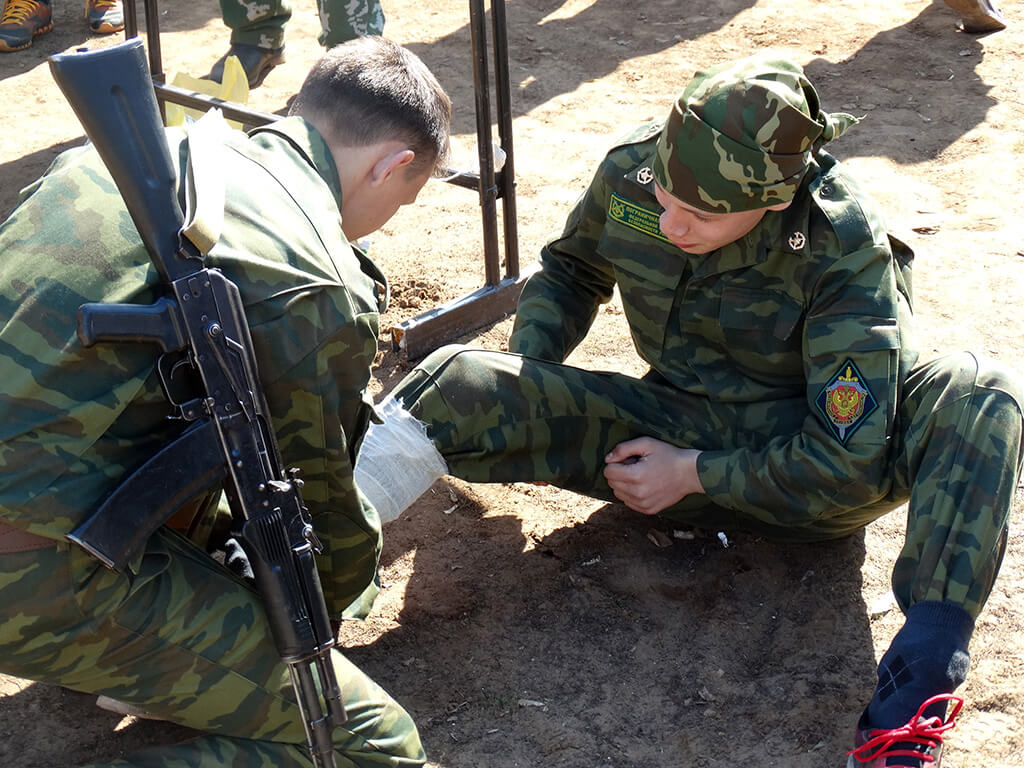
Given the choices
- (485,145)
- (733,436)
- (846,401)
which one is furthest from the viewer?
(485,145)

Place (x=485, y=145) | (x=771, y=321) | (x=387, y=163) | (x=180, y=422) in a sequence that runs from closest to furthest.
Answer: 1. (x=180, y=422)
2. (x=387, y=163)
3. (x=771, y=321)
4. (x=485, y=145)

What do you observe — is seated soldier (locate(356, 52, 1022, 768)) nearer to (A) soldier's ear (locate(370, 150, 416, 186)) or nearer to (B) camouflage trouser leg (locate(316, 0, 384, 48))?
(A) soldier's ear (locate(370, 150, 416, 186))

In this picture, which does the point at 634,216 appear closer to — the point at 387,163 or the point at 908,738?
the point at 387,163

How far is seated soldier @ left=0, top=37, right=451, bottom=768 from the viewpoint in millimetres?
1771

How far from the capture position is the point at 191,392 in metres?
1.89

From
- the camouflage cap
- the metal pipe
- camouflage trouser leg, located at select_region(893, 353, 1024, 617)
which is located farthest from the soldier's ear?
the metal pipe

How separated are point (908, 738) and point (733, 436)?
76 cm

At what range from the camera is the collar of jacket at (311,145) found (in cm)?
209

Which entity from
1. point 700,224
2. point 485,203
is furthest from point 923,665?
point 485,203

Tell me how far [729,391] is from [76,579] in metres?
1.42

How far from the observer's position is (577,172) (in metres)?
4.68

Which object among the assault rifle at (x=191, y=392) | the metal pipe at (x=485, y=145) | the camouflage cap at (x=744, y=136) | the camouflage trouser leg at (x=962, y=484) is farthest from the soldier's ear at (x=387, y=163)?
the metal pipe at (x=485, y=145)

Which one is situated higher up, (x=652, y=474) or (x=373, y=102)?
(x=373, y=102)

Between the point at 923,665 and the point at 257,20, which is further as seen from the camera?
the point at 257,20
